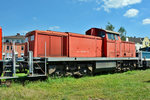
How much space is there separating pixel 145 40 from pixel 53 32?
6578 centimetres

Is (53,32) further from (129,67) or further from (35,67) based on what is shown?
(129,67)

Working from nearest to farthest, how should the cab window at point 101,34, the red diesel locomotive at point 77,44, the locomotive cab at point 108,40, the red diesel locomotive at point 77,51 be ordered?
the red diesel locomotive at point 77,51 < the red diesel locomotive at point 77,44 < the locomotive cab at point 108,40 < the cab window at point 101,34

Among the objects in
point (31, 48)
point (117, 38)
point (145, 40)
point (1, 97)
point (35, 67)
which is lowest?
point (1, 97)

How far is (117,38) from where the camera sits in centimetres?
1366

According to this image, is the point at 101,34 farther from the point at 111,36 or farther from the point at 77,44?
the point at 77,44

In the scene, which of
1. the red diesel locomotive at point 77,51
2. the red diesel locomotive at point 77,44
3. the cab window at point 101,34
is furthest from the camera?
the cab window at point 101,34

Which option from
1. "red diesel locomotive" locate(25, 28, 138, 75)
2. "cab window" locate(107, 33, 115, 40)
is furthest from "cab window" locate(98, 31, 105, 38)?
"cab window" locate(107, 33, 115, 40)

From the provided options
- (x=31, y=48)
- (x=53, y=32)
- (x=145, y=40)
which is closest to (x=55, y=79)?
(x=31, y=48)

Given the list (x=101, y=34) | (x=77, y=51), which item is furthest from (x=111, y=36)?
(x=77, y=51)

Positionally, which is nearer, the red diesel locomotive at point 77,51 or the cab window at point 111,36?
the red diesel locomotive at point 77,51

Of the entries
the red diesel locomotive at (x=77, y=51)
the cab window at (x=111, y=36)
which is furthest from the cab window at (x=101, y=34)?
the cab window at (x=111, y=36)

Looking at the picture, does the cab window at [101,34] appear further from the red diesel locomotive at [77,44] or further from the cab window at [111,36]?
the cab window at [111,36]

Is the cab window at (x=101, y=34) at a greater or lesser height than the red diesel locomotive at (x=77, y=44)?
greater

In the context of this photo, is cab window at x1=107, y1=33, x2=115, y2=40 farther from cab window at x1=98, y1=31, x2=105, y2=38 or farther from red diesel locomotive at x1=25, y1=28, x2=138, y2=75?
cab window at x1=98, y1=31, x2=105, y2=38
